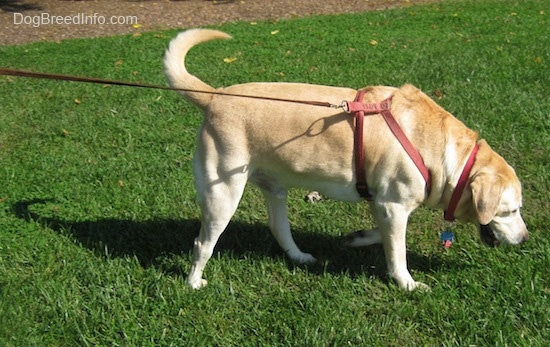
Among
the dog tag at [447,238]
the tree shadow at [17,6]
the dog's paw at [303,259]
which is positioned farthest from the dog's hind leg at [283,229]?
the tree shadow at [17,6]

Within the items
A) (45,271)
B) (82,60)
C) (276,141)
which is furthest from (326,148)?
(82,60)

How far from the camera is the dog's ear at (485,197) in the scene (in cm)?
358

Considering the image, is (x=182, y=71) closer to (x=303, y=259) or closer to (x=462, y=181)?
(x=303, y=259)

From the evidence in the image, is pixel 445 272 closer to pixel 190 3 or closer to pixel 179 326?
pixel 179 326

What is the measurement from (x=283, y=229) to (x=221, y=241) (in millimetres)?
560

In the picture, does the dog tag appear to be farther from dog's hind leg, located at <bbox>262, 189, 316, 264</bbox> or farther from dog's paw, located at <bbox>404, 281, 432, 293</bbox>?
dog's hind leg, located at <bbox>262, 189, 316, 264</bbox>

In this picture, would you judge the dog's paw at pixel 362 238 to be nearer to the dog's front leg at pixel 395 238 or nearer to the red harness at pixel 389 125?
the dog's front leg at pixel 395 238

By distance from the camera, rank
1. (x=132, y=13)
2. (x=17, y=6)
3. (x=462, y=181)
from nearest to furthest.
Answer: (x=462, y=181), (x=132, y=13), (x=17, y=6)

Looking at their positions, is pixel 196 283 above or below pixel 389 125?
below

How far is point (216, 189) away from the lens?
12.4ft

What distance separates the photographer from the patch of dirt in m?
12.1

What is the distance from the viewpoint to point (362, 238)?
442 centimetres

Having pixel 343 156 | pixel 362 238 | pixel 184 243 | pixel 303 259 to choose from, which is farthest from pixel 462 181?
pixel 184 243

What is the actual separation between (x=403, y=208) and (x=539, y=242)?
4.23ft
